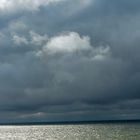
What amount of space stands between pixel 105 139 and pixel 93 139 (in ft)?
15.1

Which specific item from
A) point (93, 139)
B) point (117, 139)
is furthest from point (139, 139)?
point (93, 139)

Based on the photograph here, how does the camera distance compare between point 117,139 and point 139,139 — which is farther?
point 117,139

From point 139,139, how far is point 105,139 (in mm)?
18280

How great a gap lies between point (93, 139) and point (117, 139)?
34.4ft

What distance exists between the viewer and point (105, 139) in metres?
145

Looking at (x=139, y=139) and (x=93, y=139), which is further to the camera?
(x=93, y=139)

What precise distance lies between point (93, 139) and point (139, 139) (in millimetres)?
21995

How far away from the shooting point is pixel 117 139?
140m

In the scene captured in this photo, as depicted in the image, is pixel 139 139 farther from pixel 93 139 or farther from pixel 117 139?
pixel 93 139

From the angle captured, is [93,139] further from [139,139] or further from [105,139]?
[139,139]

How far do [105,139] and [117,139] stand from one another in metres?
6.40

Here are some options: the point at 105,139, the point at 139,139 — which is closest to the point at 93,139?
the point at 105,139

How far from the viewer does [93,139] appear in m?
147
